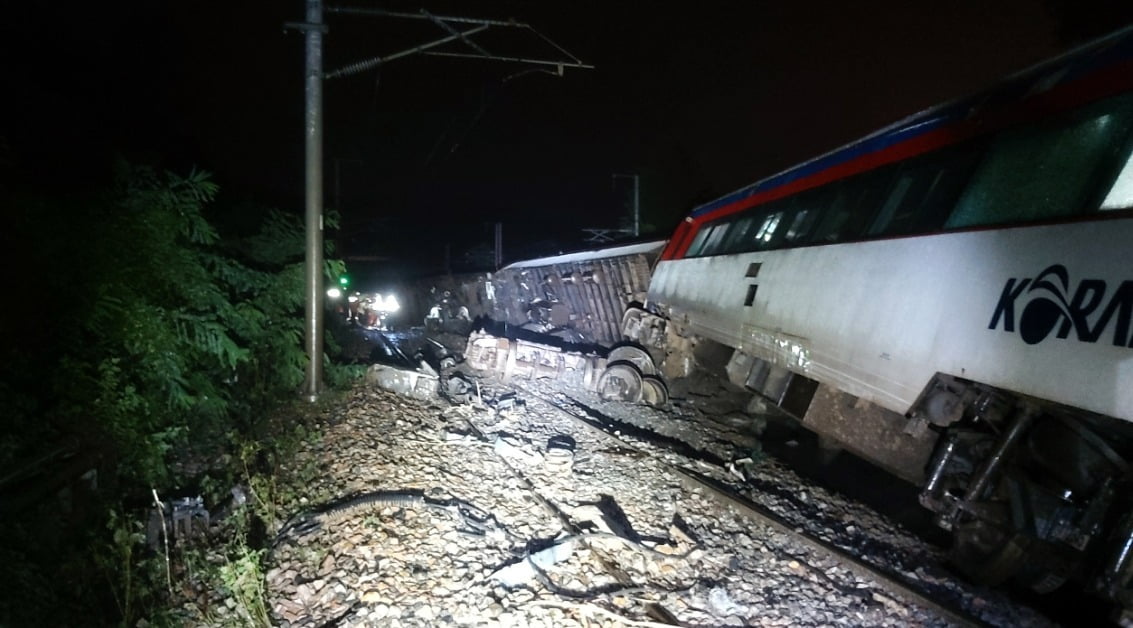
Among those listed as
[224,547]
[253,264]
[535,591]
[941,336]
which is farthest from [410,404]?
[941,336]

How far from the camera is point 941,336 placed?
4484mm

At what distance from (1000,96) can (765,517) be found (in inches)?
155

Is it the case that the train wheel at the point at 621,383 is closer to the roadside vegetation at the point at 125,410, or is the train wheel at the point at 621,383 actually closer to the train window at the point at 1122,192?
the roadside vegetation at the point at 125,410

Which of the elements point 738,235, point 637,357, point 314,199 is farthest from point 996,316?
point 314,199

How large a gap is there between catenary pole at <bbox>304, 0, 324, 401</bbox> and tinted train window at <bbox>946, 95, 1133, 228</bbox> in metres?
6.82

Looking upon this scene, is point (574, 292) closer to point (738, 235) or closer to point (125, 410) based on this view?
point (738, 235)

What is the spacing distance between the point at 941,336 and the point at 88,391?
6553mm

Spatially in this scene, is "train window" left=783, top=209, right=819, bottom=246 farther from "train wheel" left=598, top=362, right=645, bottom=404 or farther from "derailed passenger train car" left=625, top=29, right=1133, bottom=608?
"train wheel" left=598, top=362, right=645, bottom=404

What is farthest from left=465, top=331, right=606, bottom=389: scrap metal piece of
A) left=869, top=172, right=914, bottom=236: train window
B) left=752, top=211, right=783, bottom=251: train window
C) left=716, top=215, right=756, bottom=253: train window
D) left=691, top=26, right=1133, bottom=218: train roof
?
left=869, top=172, right=914, bottom=236: train window

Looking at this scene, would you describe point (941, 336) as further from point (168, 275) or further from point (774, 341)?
point (168, 275)

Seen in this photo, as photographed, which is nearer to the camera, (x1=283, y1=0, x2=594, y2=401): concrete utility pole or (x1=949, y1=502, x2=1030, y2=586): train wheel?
(x1=949, y1=502, x2=1030, y2=586): train wheel

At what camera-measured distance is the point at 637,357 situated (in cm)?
1030

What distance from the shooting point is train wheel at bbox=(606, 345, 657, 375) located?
10194 mm

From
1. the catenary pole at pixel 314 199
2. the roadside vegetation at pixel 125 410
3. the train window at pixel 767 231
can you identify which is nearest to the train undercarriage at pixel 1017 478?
the train window at pixel 767 231
